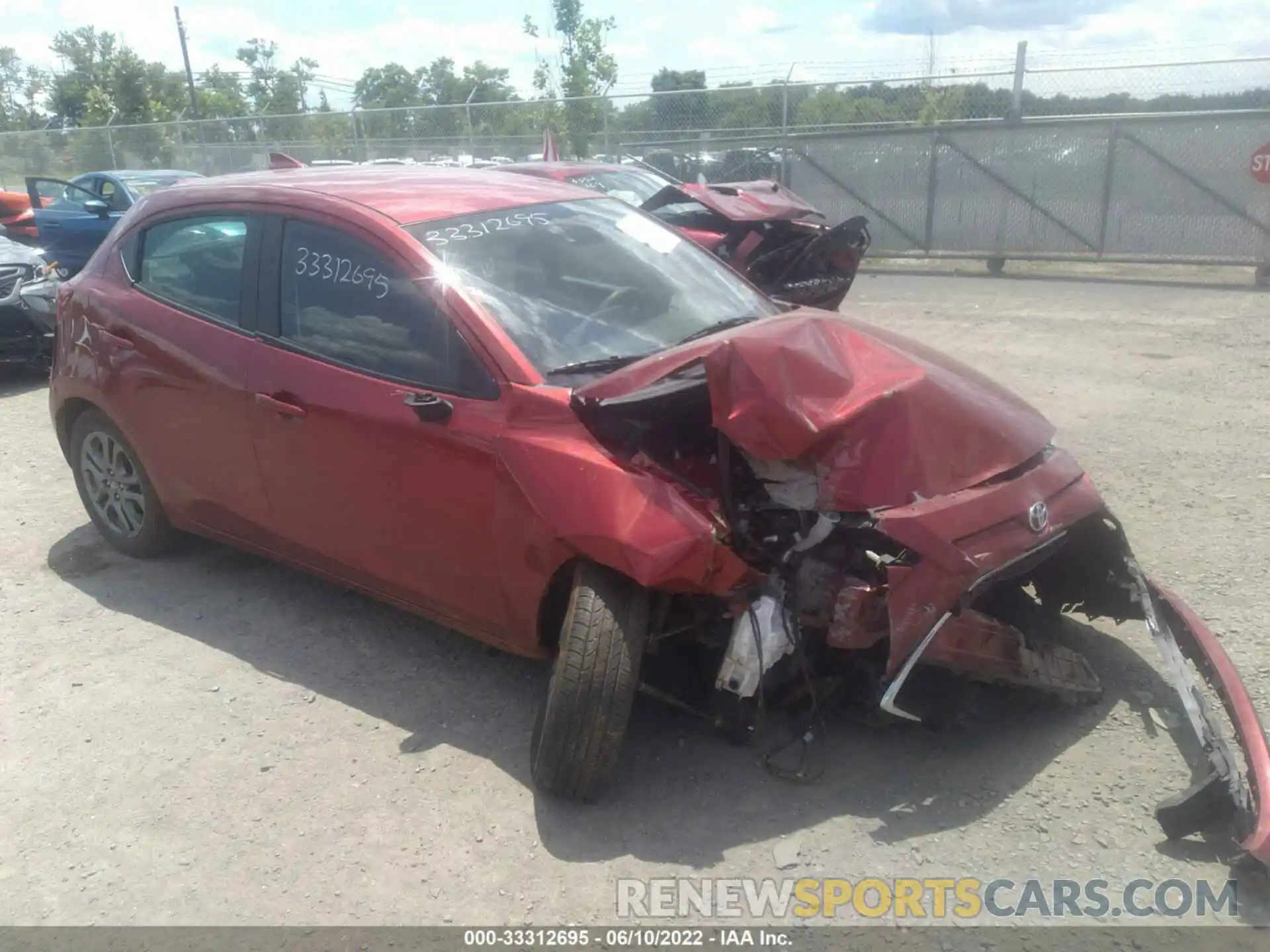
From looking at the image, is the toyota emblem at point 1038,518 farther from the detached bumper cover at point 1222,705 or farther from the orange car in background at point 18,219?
the orange car in background at point 18,219

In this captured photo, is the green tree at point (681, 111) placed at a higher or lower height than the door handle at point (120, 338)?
higher

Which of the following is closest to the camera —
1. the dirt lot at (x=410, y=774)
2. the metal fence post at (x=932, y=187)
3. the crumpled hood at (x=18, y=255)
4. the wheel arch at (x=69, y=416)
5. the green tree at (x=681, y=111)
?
the dirt lot at (x=410, y=774)

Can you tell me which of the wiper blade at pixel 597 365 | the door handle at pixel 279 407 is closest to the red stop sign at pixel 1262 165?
the wiper blade at pixel 597 365

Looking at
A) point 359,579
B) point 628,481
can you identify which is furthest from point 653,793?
point 359,579

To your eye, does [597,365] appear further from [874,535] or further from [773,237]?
[773,237]

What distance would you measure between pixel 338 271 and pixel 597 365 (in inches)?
43.9

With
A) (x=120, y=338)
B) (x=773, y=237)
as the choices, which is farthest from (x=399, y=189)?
(x=773, y=237)

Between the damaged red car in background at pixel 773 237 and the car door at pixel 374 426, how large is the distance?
336 centimetres

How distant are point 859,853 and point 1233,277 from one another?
1232 centimetres

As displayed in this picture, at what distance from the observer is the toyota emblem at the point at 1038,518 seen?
3.13 m

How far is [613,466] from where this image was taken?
3.17 metres

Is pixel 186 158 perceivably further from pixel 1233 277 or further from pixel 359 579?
pixel 359 579

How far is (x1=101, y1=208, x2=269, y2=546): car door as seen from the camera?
4.20m

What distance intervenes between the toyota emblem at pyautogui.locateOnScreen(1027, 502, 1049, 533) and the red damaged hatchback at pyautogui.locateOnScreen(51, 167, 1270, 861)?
0.01 metres
